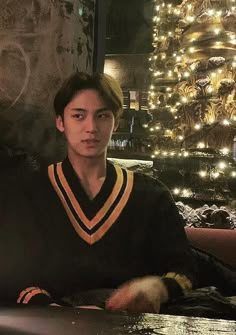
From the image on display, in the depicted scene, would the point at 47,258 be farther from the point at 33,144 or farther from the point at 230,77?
the point at 230,77

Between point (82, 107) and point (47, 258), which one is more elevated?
point (82, 107)

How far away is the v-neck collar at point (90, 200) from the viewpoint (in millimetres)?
823

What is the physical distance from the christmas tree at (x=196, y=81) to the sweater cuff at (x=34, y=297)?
1032mm

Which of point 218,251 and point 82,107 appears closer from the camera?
point 82,107

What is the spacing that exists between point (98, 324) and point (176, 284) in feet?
0.82

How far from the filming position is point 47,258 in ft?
2.74

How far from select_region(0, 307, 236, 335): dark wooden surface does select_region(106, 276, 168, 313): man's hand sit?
114 millimetres

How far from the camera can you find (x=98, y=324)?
59 centimetres

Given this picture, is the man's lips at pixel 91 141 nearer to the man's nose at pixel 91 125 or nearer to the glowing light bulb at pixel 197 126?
the man's nose at pixel 91 125

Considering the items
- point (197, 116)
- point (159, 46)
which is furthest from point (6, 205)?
point (159, 46)

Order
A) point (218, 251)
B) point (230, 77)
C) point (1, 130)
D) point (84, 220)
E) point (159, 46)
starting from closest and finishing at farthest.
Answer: point (84, 220)
point (1, 130)
point (218, 251)
point (230, 77)
point (159, 46)

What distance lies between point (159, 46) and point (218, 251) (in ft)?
4.46

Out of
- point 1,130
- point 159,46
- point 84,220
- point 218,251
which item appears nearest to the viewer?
point 84,220

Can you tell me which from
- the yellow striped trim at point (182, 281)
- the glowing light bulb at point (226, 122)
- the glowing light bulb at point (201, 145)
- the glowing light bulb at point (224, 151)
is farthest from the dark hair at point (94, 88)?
the glowing light bulb at point (226, 122)
